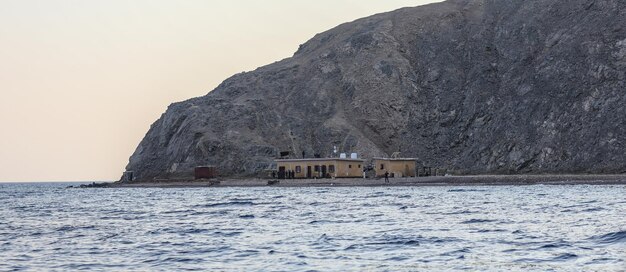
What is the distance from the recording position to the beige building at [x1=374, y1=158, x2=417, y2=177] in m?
139

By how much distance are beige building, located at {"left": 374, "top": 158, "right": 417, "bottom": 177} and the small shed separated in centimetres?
3047

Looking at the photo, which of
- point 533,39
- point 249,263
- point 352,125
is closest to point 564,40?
point 533,39

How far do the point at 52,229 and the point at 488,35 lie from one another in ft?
447

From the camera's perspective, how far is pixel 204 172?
15275cm

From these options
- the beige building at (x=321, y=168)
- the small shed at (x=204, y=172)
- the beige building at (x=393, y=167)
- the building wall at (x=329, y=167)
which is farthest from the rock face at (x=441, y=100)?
the building wall at (x=329, y=167)

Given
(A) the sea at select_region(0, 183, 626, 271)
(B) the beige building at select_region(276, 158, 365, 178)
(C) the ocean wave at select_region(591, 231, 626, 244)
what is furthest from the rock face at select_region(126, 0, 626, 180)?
(C) the ocean wave at select_region(591, 231, 626, 244)

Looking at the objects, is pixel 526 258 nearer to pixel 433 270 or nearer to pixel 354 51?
pixel 433 270

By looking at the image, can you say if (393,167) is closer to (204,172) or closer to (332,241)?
(204,172)

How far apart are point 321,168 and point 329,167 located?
146 centimetres

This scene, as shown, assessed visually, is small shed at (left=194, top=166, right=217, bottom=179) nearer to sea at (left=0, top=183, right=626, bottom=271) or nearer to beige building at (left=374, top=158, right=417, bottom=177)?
beige building at (left=374, top=158, right=417, bottom=177)

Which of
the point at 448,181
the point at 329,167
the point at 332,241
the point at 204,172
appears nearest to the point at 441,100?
the point at 329,167

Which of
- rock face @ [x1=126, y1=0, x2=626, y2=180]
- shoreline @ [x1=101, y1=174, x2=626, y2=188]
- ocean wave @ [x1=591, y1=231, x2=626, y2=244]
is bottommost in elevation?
ocean wave @ [x1=591, y1=231, x2=626, y2=244]

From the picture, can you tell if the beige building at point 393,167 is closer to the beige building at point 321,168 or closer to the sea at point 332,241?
the beige building at point 321,168

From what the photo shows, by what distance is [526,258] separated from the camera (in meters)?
28.8
